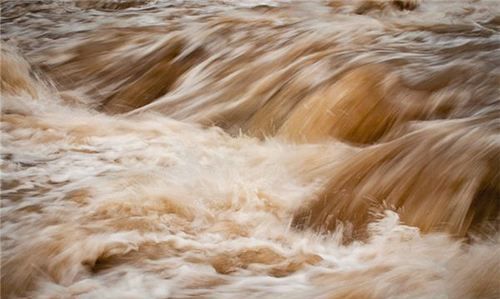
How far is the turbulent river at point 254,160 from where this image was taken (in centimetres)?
171

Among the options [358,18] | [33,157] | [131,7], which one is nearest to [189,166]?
[33,157]

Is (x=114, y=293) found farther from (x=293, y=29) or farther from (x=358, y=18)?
(x=358, y=18)

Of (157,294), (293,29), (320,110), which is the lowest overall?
(157,294)

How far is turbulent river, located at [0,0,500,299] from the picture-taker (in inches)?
67.5

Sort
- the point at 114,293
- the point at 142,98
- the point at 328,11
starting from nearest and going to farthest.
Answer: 1. the point at 114,293
2. the point at 142,98
3. the point at 328,11

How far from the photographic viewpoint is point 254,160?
7.99 ft

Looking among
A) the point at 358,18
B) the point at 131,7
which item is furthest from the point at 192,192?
the point at 131,7

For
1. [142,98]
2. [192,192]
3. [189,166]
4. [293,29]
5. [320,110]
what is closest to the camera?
[192,192]

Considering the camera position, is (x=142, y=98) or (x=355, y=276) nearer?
(x=355, y=276)

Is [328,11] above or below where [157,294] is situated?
above

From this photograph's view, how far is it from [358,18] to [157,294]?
124 inches

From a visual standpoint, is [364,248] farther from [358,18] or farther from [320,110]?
[358,18]

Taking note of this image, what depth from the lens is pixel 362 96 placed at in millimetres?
2770

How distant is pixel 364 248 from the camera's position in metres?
1.87
